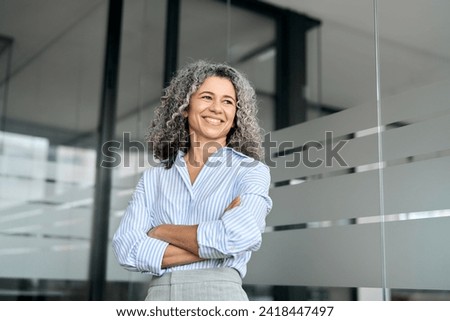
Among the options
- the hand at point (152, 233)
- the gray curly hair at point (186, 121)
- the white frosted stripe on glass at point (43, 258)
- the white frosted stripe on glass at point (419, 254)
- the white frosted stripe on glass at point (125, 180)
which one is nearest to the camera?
the hand at point (152, 233)

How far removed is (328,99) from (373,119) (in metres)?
0.44

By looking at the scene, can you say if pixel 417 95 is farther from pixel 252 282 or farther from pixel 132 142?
pixel 132 142

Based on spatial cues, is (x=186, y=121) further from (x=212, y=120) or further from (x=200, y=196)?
(x=200, y=196)

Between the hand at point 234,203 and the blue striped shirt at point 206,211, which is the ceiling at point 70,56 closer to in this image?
the blue striped shirt at point 206,211

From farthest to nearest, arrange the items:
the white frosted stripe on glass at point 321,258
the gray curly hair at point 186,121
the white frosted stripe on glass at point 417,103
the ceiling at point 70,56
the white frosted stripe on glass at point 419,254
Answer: the ceiling at point 70,56
the white frosted stripe on glass at point 321,258
the white frosted stripe on glass at point 417,103
the white frosted stripe on glass at point 419,254
the gray curly hair at point 186,121

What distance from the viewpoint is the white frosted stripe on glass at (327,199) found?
3117 millimetres

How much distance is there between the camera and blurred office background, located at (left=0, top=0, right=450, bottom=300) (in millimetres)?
2906

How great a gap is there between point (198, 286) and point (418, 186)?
4.81 ft

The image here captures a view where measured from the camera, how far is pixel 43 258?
519cm

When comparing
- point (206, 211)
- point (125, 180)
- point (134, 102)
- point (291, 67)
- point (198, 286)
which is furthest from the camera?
point (134, 102)

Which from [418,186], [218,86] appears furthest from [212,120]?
[418,186]

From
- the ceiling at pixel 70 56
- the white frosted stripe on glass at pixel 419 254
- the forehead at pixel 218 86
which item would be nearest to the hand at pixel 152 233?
the forehead at pixel 218 86
